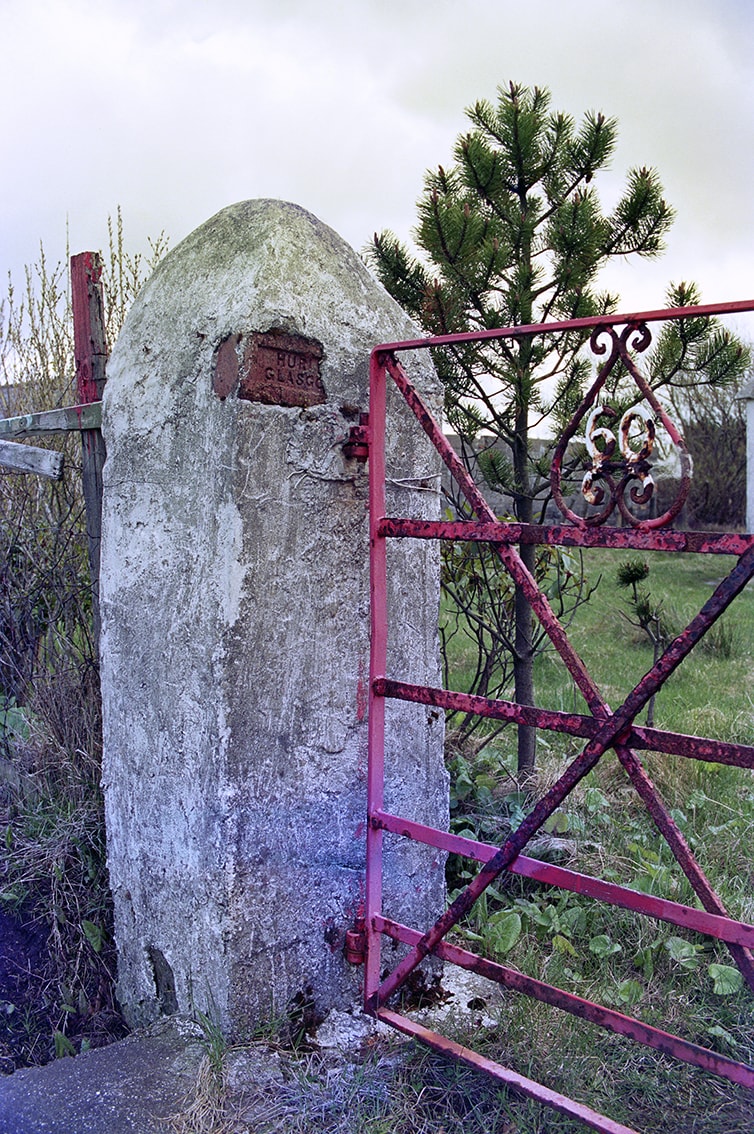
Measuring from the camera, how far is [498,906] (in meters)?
3.00

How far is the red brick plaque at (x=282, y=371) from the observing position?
2082 millimetres

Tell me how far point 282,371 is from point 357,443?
25cm

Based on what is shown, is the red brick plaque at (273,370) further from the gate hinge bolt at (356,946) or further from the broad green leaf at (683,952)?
the broad green leaf at (683,952)

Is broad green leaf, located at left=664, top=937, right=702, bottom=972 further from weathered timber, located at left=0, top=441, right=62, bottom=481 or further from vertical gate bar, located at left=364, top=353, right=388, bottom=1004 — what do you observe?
weathered timber, located at left=0, top=441, right=62, bottom=481

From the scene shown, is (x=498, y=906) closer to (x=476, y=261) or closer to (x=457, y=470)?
(x=457, y=470)

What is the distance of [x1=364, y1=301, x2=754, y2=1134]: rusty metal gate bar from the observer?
1578mm

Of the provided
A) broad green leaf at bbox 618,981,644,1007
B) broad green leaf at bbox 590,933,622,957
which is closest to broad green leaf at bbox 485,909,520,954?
broad green leaf at bbox 590,933,622,957

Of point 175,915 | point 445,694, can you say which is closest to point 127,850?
point 175,915

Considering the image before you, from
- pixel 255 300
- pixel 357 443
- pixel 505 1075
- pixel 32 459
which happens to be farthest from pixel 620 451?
pixel 32 459

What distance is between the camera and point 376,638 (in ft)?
7.20

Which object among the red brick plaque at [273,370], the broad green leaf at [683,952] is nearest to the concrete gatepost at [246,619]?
the red brick plaque at [273,370]

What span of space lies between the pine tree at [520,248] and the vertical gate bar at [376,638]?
171 centimetres

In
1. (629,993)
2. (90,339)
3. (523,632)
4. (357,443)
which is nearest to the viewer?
(357,443)

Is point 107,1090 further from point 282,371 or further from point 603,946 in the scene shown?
point 282,371
